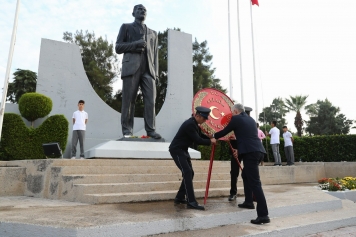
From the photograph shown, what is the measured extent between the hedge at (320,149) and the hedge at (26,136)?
5.92 meters

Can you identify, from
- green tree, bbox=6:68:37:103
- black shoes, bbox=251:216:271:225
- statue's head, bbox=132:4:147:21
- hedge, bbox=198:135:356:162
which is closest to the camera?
black shoes, bbox=251:216:271:225

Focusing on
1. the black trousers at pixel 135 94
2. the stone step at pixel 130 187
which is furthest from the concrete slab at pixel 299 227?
the black trousers at pixel 135 94

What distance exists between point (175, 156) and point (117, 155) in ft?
7.81

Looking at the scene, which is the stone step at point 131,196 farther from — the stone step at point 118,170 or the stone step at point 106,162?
the stone step at point 106,162

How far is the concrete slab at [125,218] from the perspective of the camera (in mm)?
2516

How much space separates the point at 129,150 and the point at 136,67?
2.05 metres

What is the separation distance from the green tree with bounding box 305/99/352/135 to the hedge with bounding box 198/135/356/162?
28.2 metres

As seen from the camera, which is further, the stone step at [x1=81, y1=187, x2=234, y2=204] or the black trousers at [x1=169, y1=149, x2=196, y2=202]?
the stone step at [x1=81, y1=187, x2=234, y2=204]

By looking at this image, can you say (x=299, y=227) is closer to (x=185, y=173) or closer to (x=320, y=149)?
(x=185, y=173)

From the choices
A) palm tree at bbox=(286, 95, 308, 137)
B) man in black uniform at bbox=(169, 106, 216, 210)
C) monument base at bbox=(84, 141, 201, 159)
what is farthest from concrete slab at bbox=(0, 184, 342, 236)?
palm tree at bbox=(286, 95, 308, 137)

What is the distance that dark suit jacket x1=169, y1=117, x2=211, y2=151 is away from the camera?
389cm

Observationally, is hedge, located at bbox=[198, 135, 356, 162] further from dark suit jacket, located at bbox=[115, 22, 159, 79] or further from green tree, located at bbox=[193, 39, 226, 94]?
green tree, located at bbox=[193, 39, 226, 94]

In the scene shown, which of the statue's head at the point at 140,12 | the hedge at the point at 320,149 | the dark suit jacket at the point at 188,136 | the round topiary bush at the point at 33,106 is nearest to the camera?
the dark suit jacket at the point at 188,136

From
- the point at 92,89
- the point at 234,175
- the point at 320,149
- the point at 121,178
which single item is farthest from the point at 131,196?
the point at 320,149
